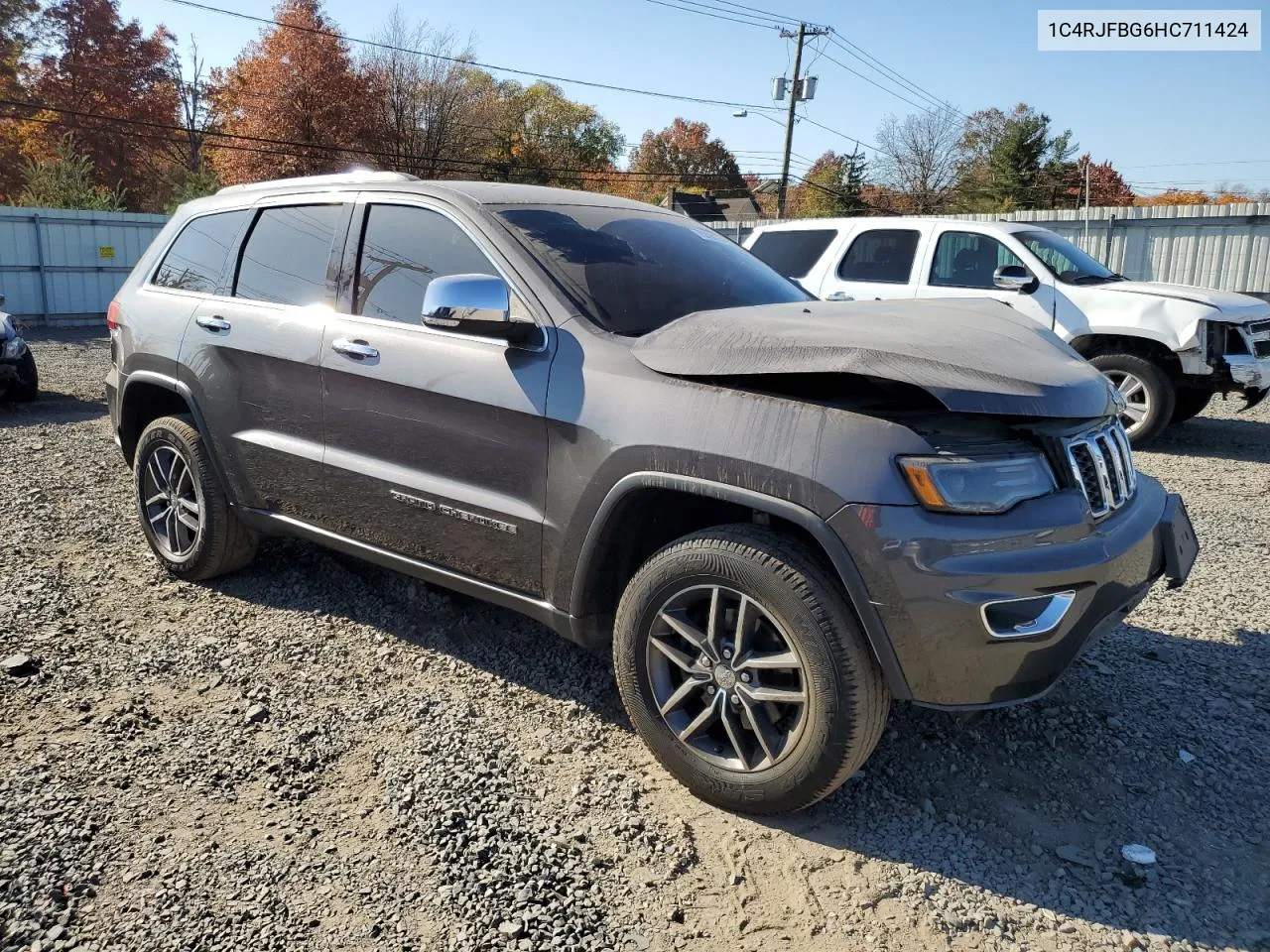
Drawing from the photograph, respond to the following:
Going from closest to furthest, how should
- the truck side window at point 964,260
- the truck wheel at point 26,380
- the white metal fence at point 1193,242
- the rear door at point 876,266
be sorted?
1. the truck side window at point 964,260
2. the rear door at point 876,266
3. the truck wheel at point 26,380
4. the white metal fence at point 1193,242

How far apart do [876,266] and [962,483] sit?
22.5ft

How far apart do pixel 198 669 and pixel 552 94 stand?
5683 cm

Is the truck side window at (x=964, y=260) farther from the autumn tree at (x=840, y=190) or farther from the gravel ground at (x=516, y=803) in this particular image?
the autumn tree at (x=840, y=190)

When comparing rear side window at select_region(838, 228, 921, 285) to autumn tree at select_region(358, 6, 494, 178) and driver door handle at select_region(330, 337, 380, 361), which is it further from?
autumn tree at select_region(358, 6, 494, 178)

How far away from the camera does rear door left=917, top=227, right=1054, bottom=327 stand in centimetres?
837

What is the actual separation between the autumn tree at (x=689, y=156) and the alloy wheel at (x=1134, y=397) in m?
63.6

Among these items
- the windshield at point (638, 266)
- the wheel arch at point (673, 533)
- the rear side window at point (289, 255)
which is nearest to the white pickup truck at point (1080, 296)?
the windshield at point (638, 266)

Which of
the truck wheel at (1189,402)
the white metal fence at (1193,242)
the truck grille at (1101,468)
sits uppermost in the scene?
the white metal fence at (1193,242)

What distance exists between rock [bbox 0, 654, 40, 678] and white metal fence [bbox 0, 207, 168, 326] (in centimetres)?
1747

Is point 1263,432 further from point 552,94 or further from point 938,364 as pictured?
point 552,94

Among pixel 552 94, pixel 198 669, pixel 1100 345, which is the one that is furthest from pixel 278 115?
pixel 198 669

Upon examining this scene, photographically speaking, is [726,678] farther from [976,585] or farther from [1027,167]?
[1027,167]

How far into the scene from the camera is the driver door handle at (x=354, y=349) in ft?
11.3

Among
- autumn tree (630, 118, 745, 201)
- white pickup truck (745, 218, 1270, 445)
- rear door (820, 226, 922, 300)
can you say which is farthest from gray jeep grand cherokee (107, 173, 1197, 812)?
autumn tree (630, 118, 745, 201)
